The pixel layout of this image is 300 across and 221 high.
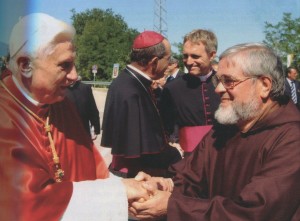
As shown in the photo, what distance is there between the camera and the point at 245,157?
Answer: 2531 millimetres

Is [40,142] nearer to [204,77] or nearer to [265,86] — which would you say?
[265,86]

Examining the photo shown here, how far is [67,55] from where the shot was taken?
2.00m

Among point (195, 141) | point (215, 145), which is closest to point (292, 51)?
point (195, 141)

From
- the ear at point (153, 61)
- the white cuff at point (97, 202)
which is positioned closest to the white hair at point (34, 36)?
the white cuff at point (97, 202)

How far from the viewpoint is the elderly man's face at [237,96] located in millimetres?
2580

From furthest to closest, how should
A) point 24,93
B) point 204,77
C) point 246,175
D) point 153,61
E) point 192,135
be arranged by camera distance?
point 204,77 < point 192,135 < point 153,61 < point 246,175 < point 24,93

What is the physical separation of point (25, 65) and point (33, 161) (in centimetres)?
45

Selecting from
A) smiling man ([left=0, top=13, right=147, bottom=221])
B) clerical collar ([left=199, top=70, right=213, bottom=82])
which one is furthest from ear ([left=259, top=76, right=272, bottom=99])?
clerical collar ([left=199, top=70, right=213, bottom=82])

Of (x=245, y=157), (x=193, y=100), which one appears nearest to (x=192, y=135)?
(x=193, y=100)

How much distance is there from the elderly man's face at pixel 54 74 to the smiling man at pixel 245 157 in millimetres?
963

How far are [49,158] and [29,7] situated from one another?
2.45 feet

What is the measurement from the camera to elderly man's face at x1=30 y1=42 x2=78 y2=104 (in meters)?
1.94

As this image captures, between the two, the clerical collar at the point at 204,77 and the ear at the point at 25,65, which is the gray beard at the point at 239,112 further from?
the clerical collar at the point at 204,77

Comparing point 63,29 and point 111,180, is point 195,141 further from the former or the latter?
point 63,29
